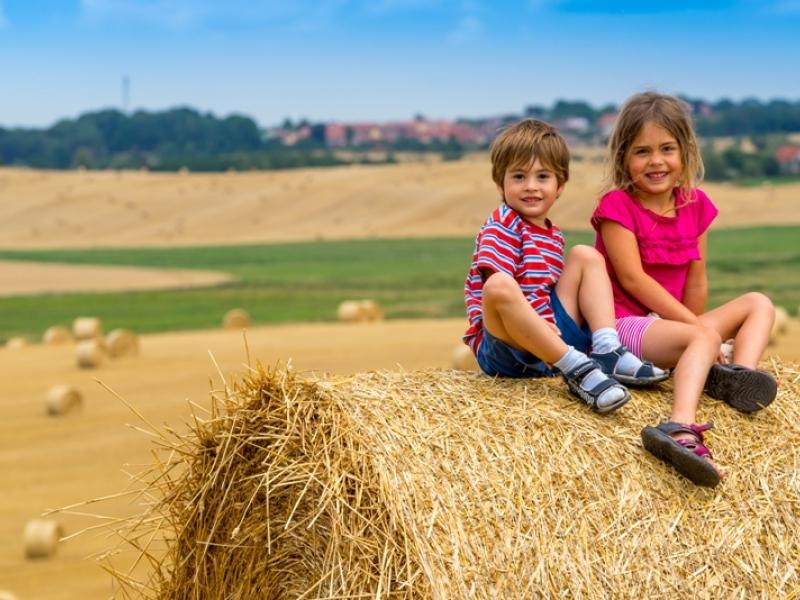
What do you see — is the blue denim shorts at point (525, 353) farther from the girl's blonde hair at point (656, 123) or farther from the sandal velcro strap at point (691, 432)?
the girl's blonde hair at point (656, 123)

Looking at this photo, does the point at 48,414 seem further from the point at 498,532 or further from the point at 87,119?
the point at 87,119

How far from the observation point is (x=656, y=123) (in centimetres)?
594

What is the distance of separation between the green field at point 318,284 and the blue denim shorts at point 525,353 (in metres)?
15.7

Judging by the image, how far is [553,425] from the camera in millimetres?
5051

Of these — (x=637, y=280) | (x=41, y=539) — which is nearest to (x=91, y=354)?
(x=41, y=539)

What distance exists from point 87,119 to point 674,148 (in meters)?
107

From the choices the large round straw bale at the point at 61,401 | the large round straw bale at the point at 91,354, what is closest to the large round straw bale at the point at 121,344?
the large round straw bale at the point at 91,354

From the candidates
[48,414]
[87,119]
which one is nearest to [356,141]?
[87,119]

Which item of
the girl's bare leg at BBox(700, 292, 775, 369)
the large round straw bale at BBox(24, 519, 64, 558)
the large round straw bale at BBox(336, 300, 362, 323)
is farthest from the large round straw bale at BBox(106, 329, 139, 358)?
the girl's bare leg at BBox(700, 292, 775, 369)

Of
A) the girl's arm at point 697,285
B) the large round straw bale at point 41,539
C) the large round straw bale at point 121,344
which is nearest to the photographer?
the girl's arm at point 697,285

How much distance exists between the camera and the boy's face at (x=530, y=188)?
18.1 feet

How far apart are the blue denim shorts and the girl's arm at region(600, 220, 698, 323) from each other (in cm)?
34

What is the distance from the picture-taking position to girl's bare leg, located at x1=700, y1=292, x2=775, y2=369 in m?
5.80

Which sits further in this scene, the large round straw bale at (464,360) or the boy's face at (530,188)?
the large round straw bale at (464,360)
